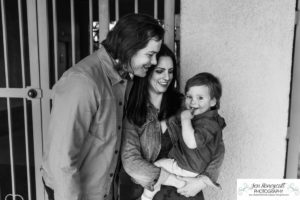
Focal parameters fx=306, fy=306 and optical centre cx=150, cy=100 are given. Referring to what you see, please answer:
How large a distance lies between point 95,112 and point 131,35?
0.44m

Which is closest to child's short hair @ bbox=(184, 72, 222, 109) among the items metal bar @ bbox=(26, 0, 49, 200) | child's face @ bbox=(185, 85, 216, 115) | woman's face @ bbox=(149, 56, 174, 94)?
child's face @ bbox=(185, 85, 216, 115)

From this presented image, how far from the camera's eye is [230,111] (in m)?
2.44

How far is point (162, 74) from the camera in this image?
1.92 metres

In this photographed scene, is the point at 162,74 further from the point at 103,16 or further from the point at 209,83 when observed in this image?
the point at 103,16

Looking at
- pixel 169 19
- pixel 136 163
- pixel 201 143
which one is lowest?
pixel 136 163

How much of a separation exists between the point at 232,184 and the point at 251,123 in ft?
1.76

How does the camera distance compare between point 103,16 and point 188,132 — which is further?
point 103,16

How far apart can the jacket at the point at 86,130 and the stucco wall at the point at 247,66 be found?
896 mm

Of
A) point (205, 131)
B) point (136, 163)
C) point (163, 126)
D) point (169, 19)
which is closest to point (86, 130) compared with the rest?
point (136, 163)

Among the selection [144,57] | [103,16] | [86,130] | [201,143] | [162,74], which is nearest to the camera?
[86,130]

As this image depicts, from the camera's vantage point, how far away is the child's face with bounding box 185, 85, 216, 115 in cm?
189

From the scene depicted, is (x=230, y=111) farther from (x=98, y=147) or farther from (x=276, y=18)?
(x=98, y=147)

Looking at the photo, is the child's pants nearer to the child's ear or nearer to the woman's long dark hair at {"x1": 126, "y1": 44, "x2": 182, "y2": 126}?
the woman's long dark hair at {"x1": 126, "y1": 44, "x2": 182, "y2": 126}

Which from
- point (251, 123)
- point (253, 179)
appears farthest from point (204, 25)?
point (253, 179)
